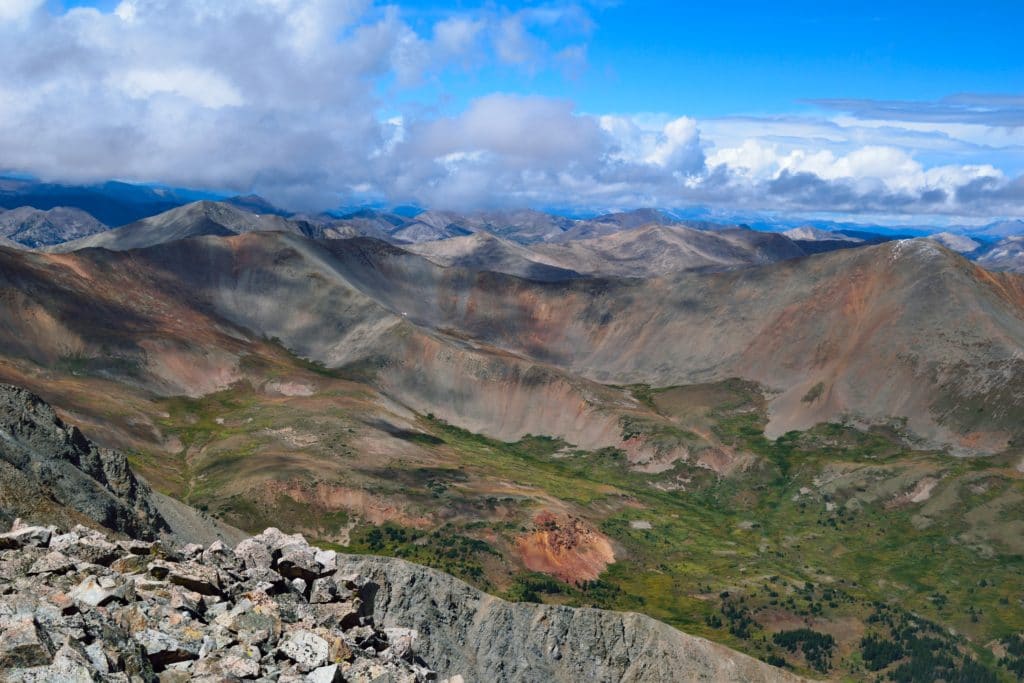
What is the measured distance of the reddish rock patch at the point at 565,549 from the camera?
4402 inches

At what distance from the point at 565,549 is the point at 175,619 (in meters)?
98.9

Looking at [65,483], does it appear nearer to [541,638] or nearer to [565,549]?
[541,638]

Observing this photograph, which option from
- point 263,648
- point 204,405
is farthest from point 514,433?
point 263,648

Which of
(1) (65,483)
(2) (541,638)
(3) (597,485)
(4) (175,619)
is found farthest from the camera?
(3) (597,485)

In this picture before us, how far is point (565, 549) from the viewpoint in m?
117


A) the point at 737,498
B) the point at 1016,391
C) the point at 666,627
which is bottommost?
the point at 737,498

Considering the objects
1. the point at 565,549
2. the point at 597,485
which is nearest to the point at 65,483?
the point at 565,549

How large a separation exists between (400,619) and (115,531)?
73.4ft

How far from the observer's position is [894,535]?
140m

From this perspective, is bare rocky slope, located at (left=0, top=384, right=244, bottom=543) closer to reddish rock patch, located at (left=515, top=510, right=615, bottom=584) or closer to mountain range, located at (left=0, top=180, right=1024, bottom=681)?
mountain range, located at (left=0, top=180, right=1024, bottom=681)

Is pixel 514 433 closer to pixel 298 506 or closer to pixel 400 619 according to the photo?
pixel 298 506

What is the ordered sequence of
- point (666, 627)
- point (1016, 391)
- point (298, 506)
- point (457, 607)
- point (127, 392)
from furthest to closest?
point (1016, 391), point (127, 392), point (298, 506), point (666, 627), point (457, 607)

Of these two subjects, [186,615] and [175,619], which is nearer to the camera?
[175,619]

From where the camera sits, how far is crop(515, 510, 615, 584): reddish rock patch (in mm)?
111812
